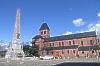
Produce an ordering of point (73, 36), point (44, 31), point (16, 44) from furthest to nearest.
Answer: point (44, 31), point (73, 36), point (16, 44)

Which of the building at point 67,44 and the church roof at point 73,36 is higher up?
the church roof at point 73,36

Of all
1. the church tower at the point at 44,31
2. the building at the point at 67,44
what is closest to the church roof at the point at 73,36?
the building at the point at 67,44

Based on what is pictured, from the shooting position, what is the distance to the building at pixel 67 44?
84.8 m

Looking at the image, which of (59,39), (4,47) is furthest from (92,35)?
(4,47)

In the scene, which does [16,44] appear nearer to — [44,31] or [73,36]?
[73,36]

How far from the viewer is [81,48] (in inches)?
3425

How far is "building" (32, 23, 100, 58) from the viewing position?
84787 mm

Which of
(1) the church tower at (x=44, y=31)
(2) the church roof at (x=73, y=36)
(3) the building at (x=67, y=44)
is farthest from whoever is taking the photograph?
(1) the church tower at (x=44, y=31)

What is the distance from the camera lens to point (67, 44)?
9481cm

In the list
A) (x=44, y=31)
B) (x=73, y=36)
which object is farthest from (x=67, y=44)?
(x=44, y=31)

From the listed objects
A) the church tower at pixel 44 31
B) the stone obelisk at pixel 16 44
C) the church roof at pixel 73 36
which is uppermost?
the church tower at pixel 44 31

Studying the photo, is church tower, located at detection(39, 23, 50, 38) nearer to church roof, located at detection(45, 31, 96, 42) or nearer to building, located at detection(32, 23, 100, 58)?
building, located at detection(32, 23, 100, 58)

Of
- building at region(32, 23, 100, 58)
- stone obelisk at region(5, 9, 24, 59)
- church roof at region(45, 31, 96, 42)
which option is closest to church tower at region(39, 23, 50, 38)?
building at region(32, 23, 100, 58)

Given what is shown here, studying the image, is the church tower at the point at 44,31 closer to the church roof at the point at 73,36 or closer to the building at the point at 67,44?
the building at the point at 67,44
